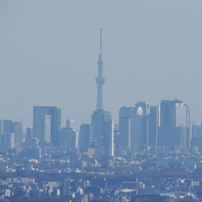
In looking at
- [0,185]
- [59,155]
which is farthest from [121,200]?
[59,155]

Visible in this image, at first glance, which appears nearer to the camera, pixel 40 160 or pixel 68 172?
pixel 68 172

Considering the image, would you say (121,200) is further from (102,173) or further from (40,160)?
(40,160)

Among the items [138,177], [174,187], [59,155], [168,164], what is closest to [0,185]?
[174,187]

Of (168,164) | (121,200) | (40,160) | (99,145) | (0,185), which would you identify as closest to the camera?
(121,200)

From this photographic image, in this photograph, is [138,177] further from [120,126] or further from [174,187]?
[120,126]

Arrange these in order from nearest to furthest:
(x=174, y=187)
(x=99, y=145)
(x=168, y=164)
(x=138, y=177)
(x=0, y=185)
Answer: (x=0, y=185), (x=174, y=187), (x=138, y=177), (x=168, y=164), (x=99, y=145)

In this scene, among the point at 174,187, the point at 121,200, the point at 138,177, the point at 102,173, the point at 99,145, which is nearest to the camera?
the point at 121,200

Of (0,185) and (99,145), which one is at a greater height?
(99,145)

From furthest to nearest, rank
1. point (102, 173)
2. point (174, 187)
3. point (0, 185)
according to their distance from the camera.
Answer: point (102, 173)
point (174, 187)
point (0, 185)

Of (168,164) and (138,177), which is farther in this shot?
(168,164)
